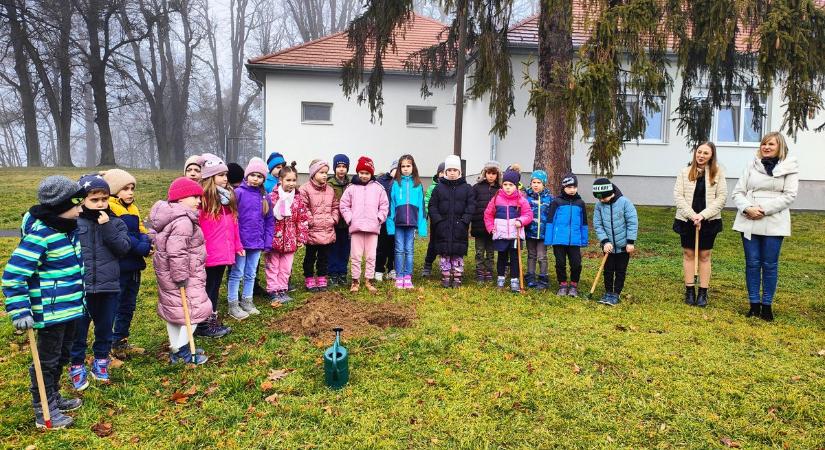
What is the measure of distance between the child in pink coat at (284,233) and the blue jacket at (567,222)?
304 cm

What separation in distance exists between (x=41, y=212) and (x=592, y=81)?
634 cm

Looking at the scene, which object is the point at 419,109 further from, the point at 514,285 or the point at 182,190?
the point at 182,190

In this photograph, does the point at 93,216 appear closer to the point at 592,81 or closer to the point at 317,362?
the point at 317,362

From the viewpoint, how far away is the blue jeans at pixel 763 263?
5.61 metres

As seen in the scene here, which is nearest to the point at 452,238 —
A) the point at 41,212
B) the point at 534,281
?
the point at 534,281

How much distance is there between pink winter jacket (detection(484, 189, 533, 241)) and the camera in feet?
21.8

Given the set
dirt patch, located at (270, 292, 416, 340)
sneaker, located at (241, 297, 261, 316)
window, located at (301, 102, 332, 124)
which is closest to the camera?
dirt patch, located at (270, 292, 416, 340)

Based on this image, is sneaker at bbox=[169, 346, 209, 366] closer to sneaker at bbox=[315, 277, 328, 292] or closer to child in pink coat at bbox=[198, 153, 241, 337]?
child in pink coat at bbox=[198, 153, 241, 337]

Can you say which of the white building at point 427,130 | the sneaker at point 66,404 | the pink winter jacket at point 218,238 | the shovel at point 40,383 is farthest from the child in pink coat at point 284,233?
the white building at point 427,130

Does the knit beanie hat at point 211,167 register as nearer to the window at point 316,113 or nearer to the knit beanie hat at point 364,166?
the knit beanie hat at point 364,166

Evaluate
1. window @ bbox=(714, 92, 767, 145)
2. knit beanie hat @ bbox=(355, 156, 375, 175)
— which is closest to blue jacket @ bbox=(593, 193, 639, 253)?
knit beanie hat @ bbox=(355, 156, 375, 175)

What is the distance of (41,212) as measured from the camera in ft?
10.9

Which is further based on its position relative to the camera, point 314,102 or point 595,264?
point 314,102

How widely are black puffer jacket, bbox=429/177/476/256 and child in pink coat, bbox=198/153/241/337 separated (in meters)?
2.67
